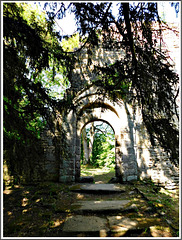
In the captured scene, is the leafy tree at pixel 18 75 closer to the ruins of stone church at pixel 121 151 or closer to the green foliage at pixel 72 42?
the green foliage at pixel 72 42

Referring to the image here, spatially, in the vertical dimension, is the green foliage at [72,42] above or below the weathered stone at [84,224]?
above

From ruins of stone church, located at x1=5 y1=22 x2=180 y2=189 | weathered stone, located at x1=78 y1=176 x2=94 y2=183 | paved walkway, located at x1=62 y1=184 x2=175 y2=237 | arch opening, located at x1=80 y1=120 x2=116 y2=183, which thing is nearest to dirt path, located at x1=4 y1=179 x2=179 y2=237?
paved walkway, located at x1=62 y1=184 x2=175 y2=237

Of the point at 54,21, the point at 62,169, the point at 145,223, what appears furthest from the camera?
the point at 62,169

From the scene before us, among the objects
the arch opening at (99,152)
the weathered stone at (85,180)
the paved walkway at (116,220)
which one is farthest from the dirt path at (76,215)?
the arch opening at (99,152)

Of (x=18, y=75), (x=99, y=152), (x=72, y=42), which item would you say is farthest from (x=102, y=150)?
(x=18, y=75)

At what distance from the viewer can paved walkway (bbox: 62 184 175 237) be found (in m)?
2.53

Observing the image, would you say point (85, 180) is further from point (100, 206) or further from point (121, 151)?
point (100, 206)

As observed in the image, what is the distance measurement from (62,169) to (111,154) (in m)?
6.92

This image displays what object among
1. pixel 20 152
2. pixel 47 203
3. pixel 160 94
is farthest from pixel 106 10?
pixel 47 203

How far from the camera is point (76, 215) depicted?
327cm

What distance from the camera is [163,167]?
19.4 feet

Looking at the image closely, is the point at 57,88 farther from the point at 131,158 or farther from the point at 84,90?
the point at 131,158

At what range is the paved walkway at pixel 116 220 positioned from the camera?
8.29 ft

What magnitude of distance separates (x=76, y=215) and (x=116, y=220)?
88 cm
